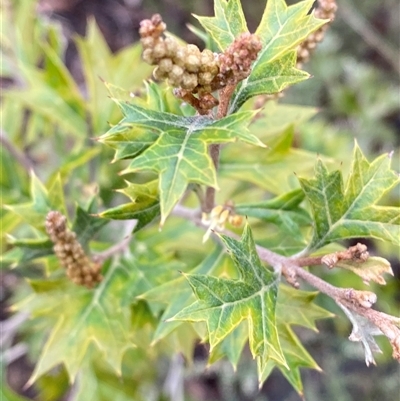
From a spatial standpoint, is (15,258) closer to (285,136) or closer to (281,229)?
(281,229)

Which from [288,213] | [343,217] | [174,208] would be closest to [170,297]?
[174,208]

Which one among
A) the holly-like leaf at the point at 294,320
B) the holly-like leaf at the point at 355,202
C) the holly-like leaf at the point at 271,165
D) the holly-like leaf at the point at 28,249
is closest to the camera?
the holly-like leaf at the point at 355,202

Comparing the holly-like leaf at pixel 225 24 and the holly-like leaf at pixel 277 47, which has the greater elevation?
the holly-like leaf at pixel 225 24

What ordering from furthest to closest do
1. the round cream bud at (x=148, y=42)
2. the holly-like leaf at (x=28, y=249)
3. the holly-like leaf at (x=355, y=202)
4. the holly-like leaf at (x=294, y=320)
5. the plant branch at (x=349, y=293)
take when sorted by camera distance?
the holly-like leaf at (x=28, y=249) → the holly-like leaf at (x=294, y=320) → the holly-like leaf at (x=355, y=202) → the plant branch at (x=349, y=293) → the round cream bud at (x=148, y=42)

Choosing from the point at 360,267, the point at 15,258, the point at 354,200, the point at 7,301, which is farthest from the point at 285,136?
the point at 7,301

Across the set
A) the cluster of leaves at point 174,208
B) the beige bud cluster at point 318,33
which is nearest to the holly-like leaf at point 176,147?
the cluster of leaves at point 174,208

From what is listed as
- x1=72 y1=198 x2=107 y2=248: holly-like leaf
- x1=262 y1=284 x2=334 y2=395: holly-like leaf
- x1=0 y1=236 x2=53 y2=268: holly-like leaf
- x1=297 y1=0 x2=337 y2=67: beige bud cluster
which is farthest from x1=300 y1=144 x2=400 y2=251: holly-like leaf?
x1=0 y1=236 x2=53 y2=268: holly-like leaf

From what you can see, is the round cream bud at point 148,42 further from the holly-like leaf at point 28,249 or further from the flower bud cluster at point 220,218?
the holly-like leaf at point 28,249
